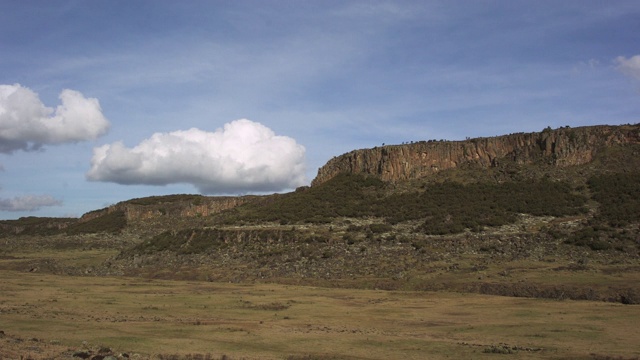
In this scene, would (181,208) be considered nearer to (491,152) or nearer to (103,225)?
(103,225)

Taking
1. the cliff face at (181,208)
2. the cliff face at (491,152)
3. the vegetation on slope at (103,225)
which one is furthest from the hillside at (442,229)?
the vegetation on slope at (103,225)

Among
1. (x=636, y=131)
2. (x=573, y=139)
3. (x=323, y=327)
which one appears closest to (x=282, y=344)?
(x=323, y=327)

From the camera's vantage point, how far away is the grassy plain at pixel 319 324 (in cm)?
2320

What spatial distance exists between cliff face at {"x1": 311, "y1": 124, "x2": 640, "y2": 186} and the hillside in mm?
174

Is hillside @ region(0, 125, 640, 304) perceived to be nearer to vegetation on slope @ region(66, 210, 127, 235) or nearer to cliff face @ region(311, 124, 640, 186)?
cliff face @ region(311, 124, 640, 186)

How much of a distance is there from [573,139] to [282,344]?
2801 inches

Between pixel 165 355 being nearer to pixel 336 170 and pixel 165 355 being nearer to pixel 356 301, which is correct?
pixel 356 301

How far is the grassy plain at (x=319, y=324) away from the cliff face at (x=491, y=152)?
149ft

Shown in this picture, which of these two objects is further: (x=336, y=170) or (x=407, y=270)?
(x=336, y=170)

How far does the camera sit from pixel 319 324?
31.3 metres

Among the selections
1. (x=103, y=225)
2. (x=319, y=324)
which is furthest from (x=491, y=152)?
(x=103, y=225)

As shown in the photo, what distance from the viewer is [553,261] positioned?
5150cm

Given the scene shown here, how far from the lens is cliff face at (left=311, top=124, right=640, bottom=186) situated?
3246 inches

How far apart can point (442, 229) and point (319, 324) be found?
37815mm
